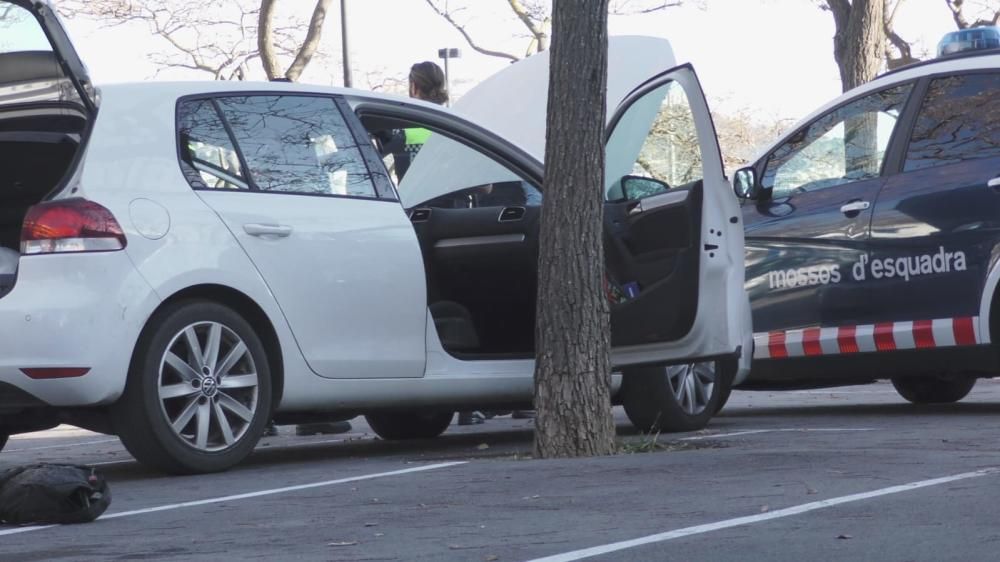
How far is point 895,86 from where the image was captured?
9188mm

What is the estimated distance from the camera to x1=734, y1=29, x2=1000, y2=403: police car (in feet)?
27.9

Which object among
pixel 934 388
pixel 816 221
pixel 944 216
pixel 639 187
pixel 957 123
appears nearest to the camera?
pixel 639 187

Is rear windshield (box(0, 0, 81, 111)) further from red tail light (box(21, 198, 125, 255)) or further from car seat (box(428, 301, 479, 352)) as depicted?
car seat (box(428, 301, 479, 352))

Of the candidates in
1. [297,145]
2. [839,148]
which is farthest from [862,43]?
[297,145]

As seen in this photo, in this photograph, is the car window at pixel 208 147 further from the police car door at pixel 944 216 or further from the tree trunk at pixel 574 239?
the police car door at pixel 944 216

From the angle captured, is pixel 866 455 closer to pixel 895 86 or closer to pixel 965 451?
pixel 965 451

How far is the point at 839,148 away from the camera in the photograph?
30.8ft

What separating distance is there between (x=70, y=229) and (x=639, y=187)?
9.29 feet

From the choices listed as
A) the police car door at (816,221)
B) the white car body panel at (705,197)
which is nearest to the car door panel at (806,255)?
the police car door at (816,221)

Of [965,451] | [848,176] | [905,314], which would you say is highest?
[848,176]

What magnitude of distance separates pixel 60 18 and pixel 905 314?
4.44m

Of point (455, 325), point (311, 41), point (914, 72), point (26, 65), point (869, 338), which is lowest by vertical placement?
point (869, 338)

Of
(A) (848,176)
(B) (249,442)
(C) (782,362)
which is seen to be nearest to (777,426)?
(C) (782,362)

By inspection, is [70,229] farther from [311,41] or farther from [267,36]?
[311,41]
